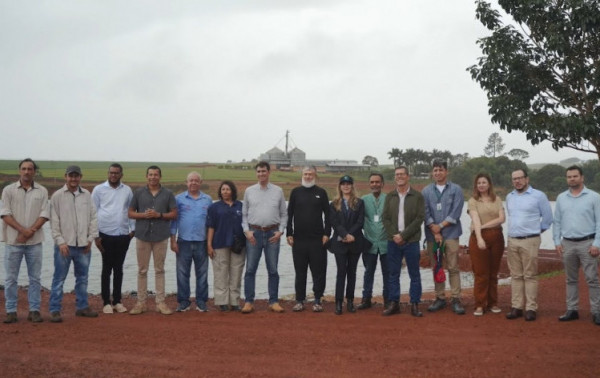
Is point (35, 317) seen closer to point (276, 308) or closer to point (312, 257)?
point (276, 308)

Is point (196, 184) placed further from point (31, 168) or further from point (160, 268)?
point (31, 168)

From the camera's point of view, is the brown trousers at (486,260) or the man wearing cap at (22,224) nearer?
the man wearing cap at (22,224)

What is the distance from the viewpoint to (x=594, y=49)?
35.0 feet

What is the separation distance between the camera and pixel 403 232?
6.88 meters

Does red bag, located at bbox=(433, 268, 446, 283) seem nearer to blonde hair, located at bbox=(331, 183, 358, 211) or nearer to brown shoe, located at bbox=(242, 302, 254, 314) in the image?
blonde hair, located at bbox=(331, 183, 358, 211)

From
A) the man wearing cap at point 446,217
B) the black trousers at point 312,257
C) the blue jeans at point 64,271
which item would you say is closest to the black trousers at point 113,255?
the blue jeans at point 64,271

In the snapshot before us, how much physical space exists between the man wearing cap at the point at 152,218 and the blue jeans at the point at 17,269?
3.84ft

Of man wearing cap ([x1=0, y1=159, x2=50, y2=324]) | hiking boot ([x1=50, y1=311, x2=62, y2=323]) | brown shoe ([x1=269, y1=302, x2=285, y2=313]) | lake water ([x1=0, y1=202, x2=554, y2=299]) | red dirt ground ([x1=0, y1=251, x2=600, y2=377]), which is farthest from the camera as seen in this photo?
lake water ([x1=0, y1=202, x2=554, y2=299])

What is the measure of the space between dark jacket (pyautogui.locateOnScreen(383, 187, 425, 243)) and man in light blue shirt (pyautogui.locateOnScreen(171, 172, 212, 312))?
2.40 m

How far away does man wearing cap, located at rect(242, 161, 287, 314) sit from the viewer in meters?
7.20

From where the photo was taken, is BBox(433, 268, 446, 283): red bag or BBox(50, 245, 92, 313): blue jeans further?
BBox(433, 268, 446, 283): red bag

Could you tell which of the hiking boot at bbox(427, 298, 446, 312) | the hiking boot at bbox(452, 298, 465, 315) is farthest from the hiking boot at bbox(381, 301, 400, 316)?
the hiking boot at bbox(452, 298, 465, 315)

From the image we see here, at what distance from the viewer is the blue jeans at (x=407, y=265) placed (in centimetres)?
697

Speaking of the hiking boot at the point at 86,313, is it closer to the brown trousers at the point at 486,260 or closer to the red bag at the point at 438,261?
the red bag at the point at 438,261
